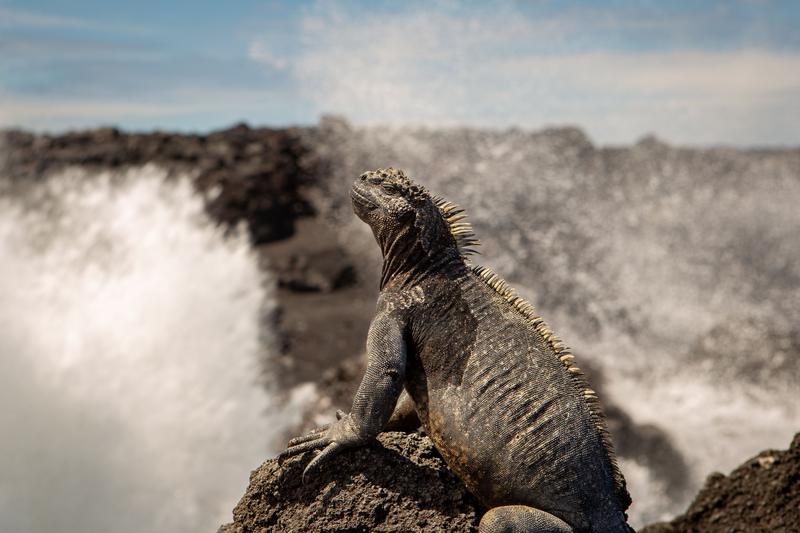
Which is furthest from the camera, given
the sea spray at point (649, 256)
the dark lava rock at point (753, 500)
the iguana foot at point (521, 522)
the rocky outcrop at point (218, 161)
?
the rocky outcrop at point (218, 161)

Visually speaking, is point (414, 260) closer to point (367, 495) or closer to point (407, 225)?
point (407, 225)

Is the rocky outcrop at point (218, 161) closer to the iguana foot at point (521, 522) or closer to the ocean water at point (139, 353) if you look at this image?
the ocean water at point (139, 353)

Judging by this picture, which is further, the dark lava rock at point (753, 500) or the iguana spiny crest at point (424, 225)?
the dark lava rock at point (753, 500)

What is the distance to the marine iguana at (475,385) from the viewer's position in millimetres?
3809

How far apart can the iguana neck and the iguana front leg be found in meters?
0.29

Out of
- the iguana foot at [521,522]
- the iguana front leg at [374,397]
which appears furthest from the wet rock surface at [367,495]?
the iguana foot at [521,522]

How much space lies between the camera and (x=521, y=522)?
3713 mm

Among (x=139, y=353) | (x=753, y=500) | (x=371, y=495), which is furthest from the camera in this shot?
(x=139, y=353)

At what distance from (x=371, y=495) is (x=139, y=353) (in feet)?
61.4

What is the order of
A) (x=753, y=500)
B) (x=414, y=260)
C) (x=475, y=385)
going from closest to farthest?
1. (x=475, y=385)
2. (x=414, y=260)
3. (x=753, y=500)

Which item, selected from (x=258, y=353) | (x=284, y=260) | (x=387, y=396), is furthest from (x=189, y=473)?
(x=387, y=396)

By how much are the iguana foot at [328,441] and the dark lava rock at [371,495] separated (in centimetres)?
7

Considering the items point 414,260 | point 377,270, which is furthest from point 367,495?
point 377,270

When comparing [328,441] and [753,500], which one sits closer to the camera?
[328,441]
